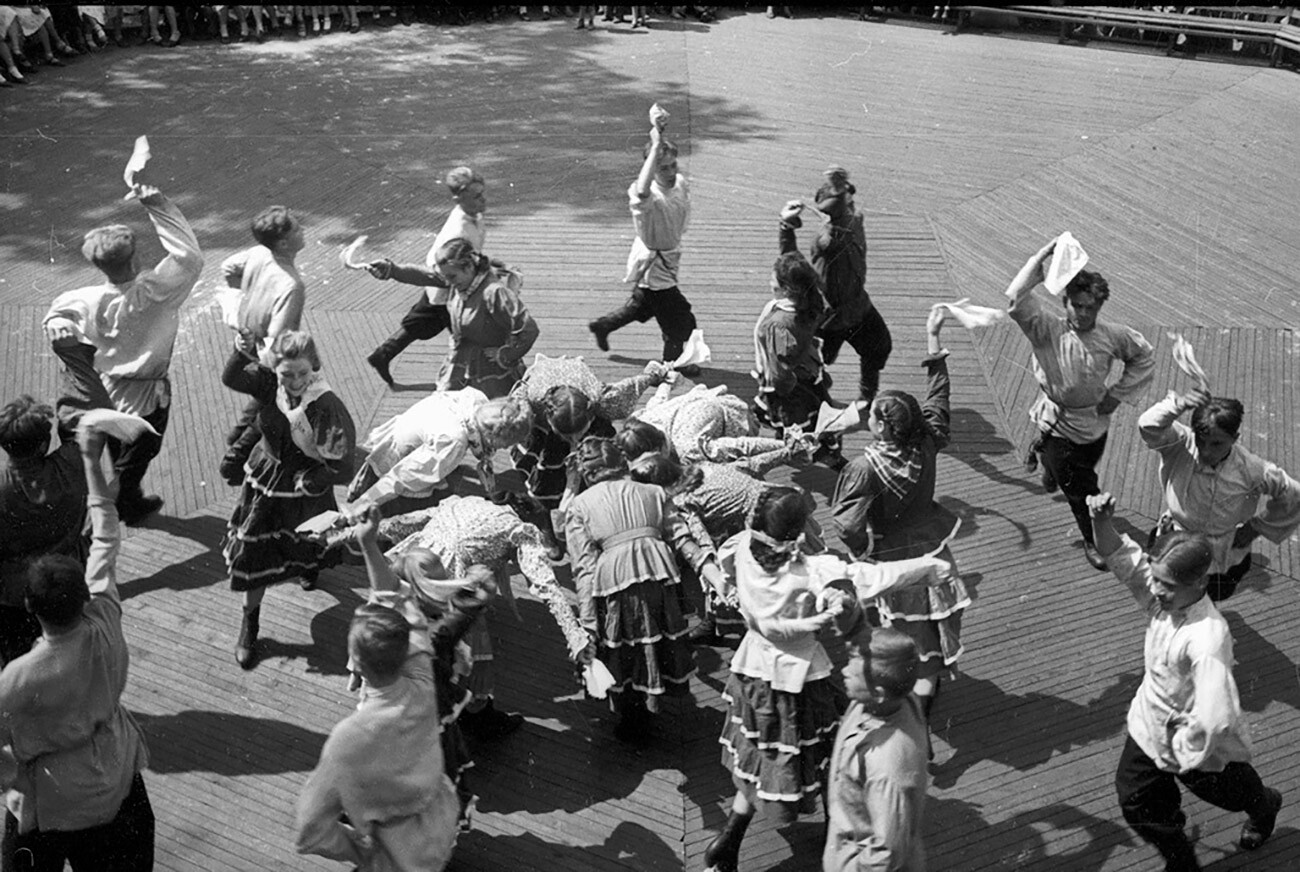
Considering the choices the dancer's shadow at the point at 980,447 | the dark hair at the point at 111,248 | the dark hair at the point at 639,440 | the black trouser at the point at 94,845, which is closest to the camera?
the black trouser at the point at 94,845

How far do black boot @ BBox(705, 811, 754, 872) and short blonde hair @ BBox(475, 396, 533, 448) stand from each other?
198cm

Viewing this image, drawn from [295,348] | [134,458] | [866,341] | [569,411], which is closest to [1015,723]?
[569,411]

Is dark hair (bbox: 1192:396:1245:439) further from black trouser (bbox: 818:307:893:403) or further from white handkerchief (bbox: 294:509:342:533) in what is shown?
white handkerchief (bbox: 294:509:342:533)

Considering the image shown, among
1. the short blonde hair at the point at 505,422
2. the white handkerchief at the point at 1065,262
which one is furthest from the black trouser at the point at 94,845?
the white handkerchief at the point at 1065,262

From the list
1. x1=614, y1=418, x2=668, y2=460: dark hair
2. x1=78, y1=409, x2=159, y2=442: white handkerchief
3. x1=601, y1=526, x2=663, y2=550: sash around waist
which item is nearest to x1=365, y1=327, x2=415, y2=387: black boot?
x1=614, y1=418, x2=668, y2=460: dark hair

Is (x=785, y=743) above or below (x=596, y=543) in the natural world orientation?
below

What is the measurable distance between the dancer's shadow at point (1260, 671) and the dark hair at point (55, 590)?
199 inches

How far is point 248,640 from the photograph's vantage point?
6262 millimetres

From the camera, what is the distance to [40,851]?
4500mm

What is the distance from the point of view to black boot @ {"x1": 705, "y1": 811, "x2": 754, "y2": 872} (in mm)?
4988

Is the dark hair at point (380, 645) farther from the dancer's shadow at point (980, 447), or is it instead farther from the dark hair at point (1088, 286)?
the dancer's shadow at point (980, 447)

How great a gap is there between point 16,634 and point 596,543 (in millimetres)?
2523

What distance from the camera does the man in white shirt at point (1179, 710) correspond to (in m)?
4.64

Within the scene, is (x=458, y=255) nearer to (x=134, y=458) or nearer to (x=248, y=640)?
(x=134, y=458)
